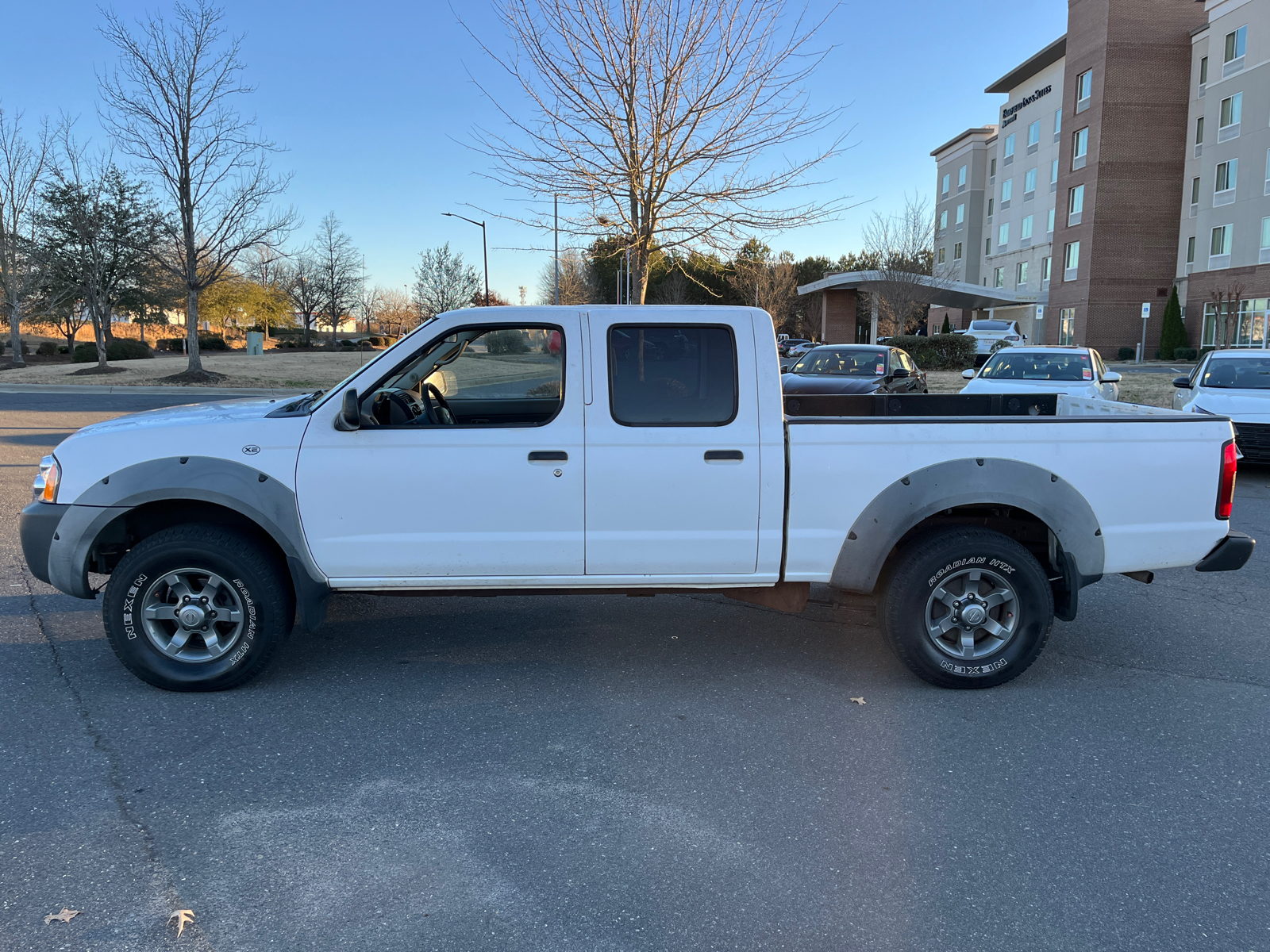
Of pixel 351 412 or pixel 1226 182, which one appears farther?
pixel 1226 182

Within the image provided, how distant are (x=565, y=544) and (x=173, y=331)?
67.8 metres

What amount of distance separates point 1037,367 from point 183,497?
13.9m

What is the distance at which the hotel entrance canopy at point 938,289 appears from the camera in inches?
1709

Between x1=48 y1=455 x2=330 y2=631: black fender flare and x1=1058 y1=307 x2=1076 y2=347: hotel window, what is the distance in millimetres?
51050

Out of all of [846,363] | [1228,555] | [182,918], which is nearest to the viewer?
[182,918]

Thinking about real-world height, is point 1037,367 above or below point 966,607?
above

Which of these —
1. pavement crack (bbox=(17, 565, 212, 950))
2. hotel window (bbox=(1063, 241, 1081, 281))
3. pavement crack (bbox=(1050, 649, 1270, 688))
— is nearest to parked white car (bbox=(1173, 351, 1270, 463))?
pavement crack (bbox=(1050, 649, 1270, 688))

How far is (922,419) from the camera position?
4566 millimetres

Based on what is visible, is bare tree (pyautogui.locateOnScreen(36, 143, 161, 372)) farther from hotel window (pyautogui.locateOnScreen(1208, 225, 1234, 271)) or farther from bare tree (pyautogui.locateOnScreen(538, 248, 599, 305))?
hotel window (pyautogui.locateOnScreen(1208, 225, 1234, 271))

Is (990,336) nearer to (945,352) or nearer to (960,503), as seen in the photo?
(945,352)

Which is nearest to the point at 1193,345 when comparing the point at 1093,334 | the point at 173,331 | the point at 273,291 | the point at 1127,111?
the point at 1093,334

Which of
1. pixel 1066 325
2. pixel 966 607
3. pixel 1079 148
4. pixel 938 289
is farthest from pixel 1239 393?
pixel 1079 148

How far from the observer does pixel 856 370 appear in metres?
16.2

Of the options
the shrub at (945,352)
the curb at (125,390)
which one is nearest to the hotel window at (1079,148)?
the shrub at (945,352)
